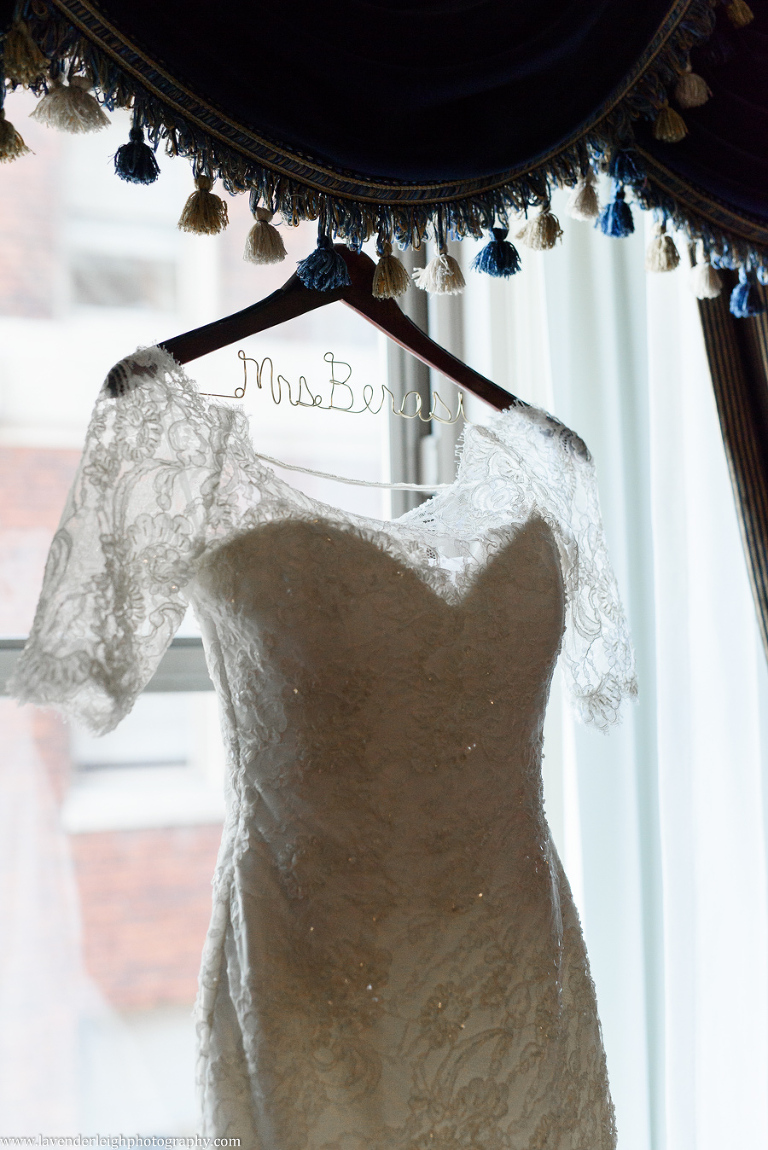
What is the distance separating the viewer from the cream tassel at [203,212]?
870 mm

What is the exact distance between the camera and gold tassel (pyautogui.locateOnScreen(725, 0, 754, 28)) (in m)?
1.21

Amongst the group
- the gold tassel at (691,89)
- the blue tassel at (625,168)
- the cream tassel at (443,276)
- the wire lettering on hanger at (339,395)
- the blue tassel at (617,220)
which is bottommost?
the wire lettering on hanger at (339,395)

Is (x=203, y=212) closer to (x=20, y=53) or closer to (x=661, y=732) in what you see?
(x=20, y=53)

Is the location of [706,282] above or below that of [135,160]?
above

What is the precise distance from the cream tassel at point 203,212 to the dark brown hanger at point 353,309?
0.09 m

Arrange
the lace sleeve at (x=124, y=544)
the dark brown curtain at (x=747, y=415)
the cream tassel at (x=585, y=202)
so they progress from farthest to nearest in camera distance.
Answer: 1. the dark brown curtain at (x=747, y=415)
2. the cream tassel at (x=585, y=202)
3. the lace sleeve at (x=124, y=544)

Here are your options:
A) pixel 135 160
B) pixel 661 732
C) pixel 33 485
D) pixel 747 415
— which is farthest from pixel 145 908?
pixel 747 415

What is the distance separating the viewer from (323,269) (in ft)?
2.88

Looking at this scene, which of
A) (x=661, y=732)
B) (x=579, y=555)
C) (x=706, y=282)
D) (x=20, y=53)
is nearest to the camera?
(x=20, y=53)

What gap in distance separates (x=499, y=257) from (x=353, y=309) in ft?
0.73

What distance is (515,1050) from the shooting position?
2.74ft

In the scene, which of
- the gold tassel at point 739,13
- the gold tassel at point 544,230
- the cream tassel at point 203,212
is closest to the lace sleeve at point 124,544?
the cream tassel at point 203,212

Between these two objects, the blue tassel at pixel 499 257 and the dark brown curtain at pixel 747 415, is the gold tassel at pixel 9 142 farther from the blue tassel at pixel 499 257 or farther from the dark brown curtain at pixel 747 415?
the dark brown curtain at pixel 747 415

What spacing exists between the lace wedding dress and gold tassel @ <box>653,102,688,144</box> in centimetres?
76
